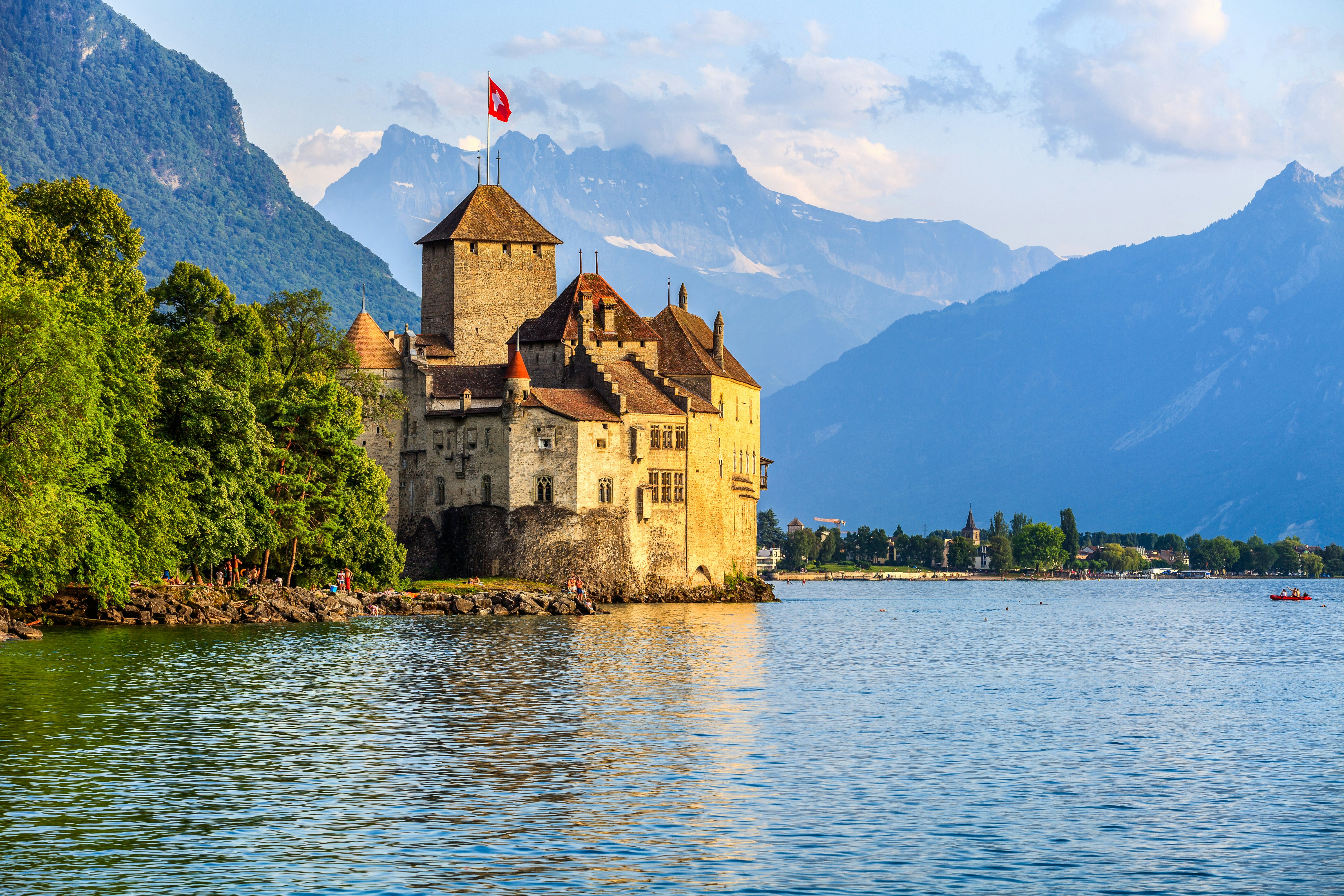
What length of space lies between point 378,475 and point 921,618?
49.4 meters

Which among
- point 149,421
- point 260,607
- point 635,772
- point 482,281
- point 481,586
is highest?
point 482,281

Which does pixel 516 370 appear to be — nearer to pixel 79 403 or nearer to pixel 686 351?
pixel 686 351

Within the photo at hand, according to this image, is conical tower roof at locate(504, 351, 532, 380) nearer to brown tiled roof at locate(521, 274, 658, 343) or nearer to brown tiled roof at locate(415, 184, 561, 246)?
brown tiled roof at locate(521, 274, 658, 343)

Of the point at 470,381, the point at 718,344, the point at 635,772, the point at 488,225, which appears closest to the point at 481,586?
the point at 470,381

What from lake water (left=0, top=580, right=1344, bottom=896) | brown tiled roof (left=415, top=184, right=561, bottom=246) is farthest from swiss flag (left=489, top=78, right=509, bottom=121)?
lake water (left=0, top=580, right=1344, bottom=896)

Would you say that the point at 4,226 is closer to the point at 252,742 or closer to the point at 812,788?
the point at 252,742

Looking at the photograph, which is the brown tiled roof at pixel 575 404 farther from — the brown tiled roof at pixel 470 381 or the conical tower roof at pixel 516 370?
the brown tiled roof at pixel 470 381

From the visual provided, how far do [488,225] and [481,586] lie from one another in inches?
1413

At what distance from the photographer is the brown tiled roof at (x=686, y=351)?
113 metres

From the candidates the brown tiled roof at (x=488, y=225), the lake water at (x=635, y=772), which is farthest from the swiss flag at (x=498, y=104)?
the lake water at (x=635, y=772)

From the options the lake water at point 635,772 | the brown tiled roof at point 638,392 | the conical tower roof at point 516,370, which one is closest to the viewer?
the lake water at point 635,772

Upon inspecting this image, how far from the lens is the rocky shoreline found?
63.9 m

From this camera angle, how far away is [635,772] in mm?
31969

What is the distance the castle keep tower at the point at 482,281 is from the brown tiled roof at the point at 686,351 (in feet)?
31.4
